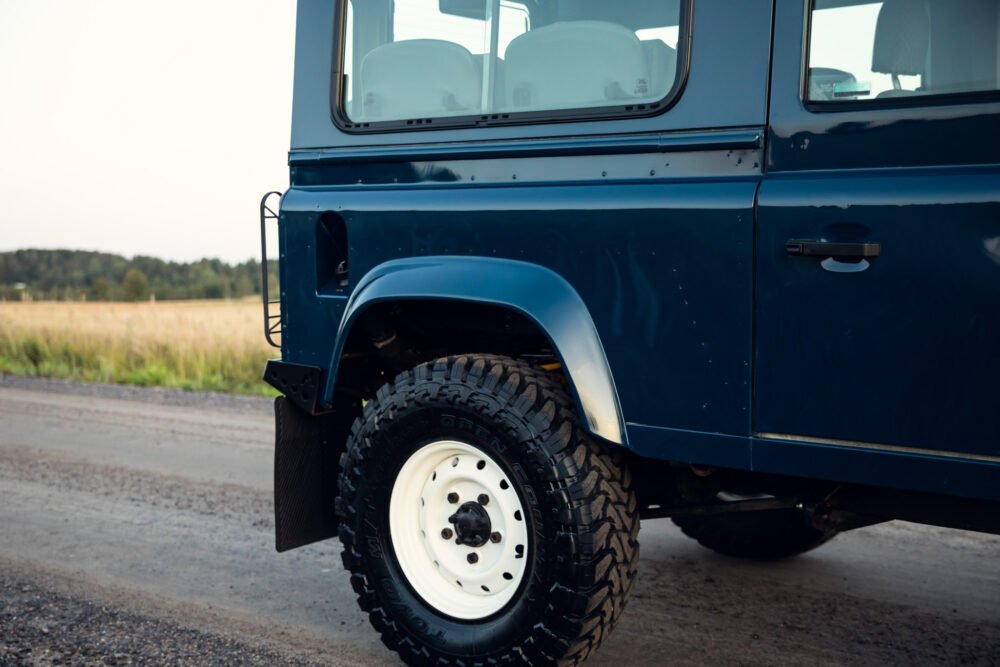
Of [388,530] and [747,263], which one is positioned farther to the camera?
[388,530]

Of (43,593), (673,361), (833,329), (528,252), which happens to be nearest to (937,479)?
(833,329)

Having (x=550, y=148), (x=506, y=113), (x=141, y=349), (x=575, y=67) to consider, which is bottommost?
(x=141, y=349)

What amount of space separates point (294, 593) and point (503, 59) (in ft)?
7.41

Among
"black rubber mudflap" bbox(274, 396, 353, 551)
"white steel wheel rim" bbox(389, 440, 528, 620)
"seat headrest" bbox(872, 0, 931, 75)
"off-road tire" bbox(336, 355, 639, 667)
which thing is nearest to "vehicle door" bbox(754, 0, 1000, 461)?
"seat headrest" bbox(872, 0, 931, 75)

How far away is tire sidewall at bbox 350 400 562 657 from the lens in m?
3.00

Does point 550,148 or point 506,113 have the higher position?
point 506,113

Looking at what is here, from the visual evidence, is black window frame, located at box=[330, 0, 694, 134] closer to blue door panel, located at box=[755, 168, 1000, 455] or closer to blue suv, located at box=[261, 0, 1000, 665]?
blue suv, located at box=[261, 0, 1000, 665]

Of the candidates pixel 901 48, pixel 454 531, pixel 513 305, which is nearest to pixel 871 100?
pixel 901 48

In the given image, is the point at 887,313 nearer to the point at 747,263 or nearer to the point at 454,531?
the point at 747,263

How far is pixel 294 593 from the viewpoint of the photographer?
4.18 metres

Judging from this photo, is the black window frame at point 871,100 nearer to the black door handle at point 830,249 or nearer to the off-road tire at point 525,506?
the black door handle at point 830,249

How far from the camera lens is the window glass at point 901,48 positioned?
8.38 ft

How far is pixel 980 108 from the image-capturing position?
2.49 m

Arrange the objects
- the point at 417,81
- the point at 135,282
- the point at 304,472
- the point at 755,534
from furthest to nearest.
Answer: the point at 135,282
the point at 755,534
the point at 304,472
the point at 417,81
